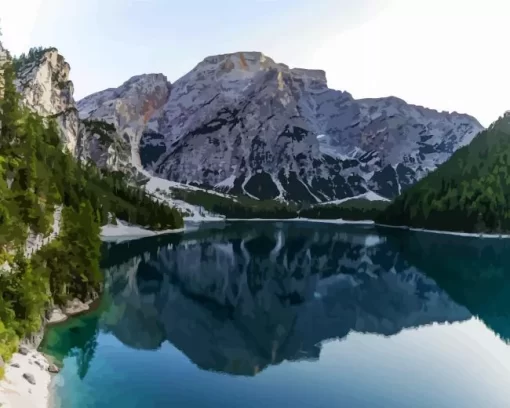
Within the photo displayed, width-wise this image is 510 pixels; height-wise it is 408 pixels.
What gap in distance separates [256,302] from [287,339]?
855 inches

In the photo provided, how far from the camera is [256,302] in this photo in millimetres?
76438

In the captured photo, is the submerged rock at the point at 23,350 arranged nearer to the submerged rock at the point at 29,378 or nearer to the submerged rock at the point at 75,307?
the submerged rock at the point at 29,378

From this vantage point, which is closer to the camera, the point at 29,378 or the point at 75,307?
the point at 29,378

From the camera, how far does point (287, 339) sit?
55.0 m

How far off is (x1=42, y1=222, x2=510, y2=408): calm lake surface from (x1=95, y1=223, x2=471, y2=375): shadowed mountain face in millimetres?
261

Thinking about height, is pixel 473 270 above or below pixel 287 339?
above

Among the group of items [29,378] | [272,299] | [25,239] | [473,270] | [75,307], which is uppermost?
[25,239]

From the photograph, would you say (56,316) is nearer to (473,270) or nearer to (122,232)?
(473,270)

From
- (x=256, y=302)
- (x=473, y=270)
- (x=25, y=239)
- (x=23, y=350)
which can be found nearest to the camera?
(x=23, y=350)

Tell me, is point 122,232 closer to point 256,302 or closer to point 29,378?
point 256,302

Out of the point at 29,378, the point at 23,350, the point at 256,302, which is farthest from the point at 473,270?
the point at 29,378

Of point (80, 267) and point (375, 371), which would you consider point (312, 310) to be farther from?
point (80, 267)

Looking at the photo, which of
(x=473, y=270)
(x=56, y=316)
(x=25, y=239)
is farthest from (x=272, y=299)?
(x=473, y=270)

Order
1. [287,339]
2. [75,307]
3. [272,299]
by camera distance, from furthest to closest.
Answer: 1. [272,299]
2. [75,307]
3. [287,339]
